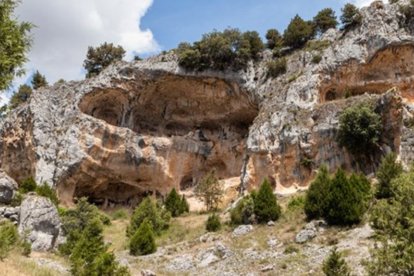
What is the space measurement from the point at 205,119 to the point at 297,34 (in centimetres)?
1297

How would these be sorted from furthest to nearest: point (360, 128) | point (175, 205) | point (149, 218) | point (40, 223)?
point (175, 205)
point (360, 128)
point (149, 218)
point (40, 223)

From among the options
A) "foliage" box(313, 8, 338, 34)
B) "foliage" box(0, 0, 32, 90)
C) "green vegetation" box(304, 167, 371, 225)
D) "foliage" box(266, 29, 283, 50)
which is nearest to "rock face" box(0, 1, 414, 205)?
"foliage" box(266, 29, 283, 50)

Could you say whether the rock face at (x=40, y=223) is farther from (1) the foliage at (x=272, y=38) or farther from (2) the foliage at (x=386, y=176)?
(1) the foliage at (x=272, y=38)

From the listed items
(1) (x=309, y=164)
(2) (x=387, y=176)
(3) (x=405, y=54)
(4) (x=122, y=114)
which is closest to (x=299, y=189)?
(1) (x=309, y=164)

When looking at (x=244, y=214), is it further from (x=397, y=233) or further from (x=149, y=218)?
(x=397, y=233)

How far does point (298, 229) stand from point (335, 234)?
2.58 meters

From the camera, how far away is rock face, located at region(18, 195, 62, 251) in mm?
25422

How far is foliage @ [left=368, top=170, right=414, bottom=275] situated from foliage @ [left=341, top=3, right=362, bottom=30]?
3287cm

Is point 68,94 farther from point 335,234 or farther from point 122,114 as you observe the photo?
point 335,234

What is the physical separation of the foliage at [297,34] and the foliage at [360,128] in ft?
50.4

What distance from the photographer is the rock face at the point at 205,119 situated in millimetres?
38938

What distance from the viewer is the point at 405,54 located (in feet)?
137

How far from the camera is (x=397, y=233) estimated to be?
13.0m

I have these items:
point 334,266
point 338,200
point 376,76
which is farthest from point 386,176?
point 376,76
